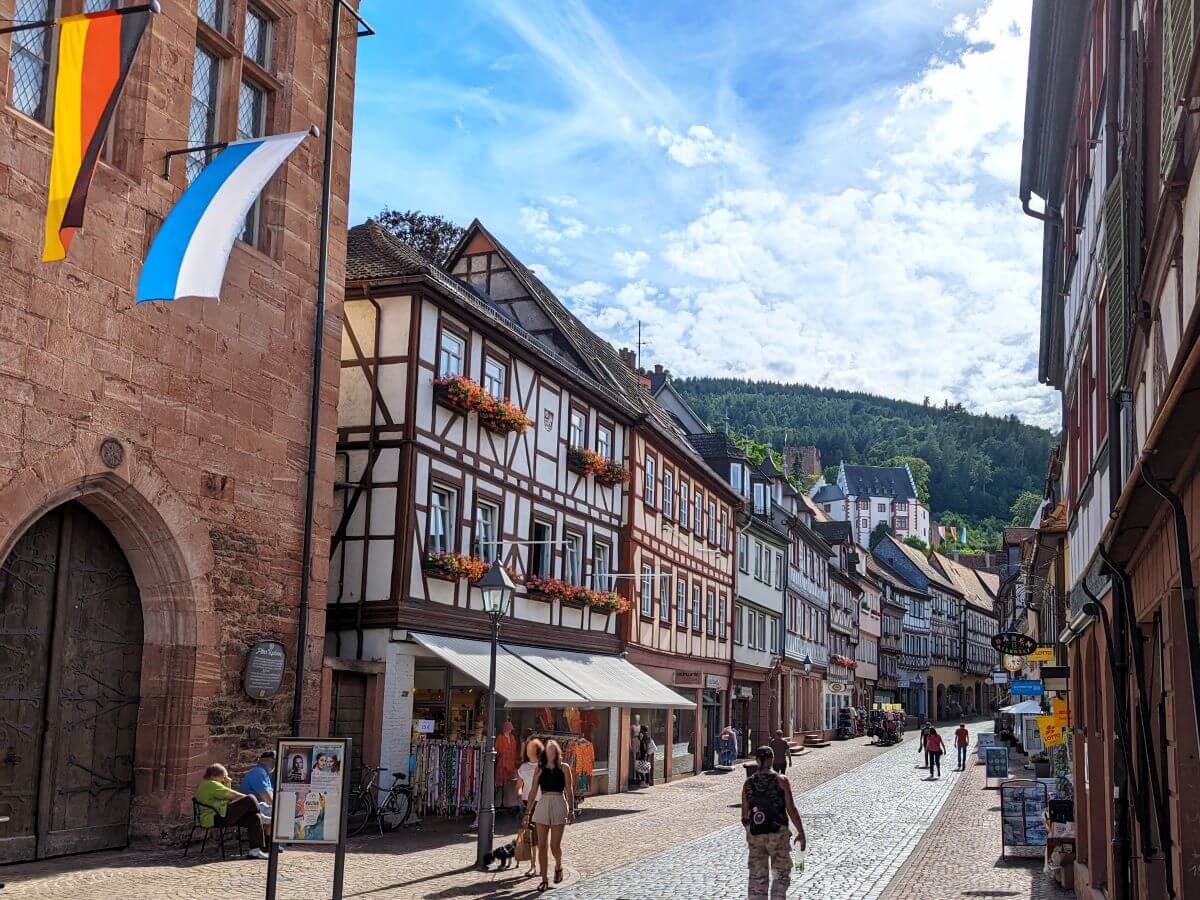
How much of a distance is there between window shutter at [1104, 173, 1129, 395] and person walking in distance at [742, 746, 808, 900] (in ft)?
14.8

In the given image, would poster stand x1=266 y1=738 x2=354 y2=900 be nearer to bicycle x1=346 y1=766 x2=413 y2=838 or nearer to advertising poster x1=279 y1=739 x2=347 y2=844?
advertising poster x1=279 y1=739 x2=347 y2=844

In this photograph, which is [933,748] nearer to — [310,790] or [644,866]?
[644,866]

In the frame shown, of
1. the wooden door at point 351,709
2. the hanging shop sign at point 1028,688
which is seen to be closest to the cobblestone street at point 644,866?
the wooden door at point 351,709

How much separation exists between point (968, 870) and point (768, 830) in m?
Answer: 6.36

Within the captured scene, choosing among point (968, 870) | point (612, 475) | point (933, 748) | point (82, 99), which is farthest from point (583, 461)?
point (82, 99)

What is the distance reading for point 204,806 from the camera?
600 inches

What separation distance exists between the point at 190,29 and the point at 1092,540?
11937mm

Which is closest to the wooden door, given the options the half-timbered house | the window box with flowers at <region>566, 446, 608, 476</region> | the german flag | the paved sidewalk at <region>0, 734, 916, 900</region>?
the half-timbered house

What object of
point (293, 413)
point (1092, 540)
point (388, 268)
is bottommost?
point (1092, 540)

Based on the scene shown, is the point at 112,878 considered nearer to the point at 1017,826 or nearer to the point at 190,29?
the point at 190,29

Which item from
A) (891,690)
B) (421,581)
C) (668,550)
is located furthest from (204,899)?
(891,690)

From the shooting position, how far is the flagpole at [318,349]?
58.2 ft

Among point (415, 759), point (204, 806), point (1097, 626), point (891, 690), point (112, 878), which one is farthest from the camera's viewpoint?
point (891, 690)

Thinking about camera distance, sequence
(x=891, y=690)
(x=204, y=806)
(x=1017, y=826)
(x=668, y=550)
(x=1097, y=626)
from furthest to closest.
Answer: (x=891, y=690) < (x=668, y=550) < (x=1017, y=826) < (x=204, y=806) < (x=1097, y=626)
